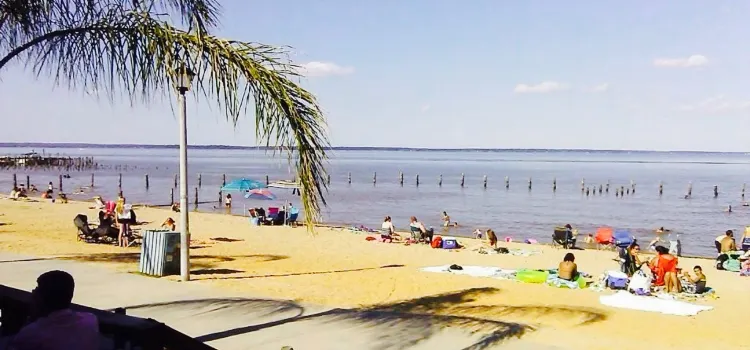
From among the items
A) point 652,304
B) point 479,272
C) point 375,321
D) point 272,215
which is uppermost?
point 375,321

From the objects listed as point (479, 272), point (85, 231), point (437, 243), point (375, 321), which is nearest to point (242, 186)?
point (437, 243)

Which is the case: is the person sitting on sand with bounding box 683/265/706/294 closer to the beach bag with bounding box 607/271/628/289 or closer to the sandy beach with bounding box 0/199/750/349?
the sandy beach with bounding box 0/199/750/349

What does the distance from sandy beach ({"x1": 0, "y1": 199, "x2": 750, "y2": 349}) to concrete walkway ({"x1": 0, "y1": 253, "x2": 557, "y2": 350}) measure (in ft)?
2.22

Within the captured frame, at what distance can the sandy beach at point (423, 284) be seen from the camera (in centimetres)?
972

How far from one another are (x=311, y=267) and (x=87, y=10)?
10.5 m

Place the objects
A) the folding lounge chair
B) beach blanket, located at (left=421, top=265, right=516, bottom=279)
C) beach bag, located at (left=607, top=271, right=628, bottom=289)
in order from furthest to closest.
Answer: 1. the folding lounge chair
2. beach blanket, located at (left=421, top=265, right=516, bottom=279)
3. beach bag, located at (left=607, top=271, right=628, bottom=289)

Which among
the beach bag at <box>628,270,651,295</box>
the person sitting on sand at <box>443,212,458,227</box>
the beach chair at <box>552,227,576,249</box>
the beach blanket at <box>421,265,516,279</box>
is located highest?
the beach bag at <box>628,270,651,295</box>

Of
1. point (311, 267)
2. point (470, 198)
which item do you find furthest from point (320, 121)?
point (470, 198)

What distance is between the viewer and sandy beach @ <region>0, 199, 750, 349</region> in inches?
383

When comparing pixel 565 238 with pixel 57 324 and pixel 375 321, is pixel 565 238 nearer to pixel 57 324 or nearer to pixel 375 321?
pixel 375 321

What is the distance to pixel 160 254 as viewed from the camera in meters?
11.4

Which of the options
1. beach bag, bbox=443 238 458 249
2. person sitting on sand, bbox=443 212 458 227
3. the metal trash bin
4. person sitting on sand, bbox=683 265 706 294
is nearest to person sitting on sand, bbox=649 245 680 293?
person sitting on sand, bbox=683 265 706 294

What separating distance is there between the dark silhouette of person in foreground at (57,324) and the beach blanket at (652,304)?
390 inches

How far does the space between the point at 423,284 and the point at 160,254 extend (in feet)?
15.8
